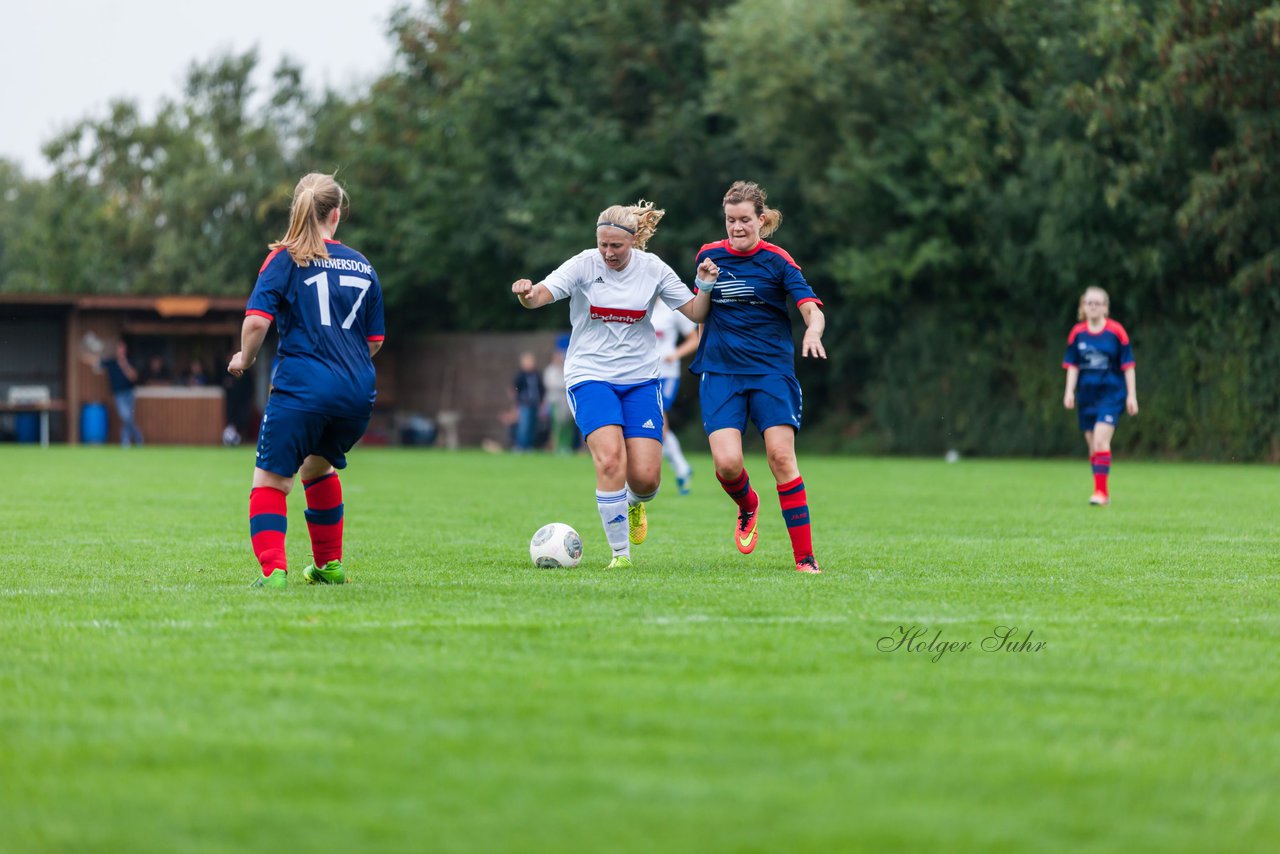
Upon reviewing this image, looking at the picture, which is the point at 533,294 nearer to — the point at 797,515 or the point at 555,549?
the point at 555,549

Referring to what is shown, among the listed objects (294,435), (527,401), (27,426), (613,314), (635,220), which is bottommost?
(27,426)

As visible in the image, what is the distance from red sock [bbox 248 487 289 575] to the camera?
7.51m

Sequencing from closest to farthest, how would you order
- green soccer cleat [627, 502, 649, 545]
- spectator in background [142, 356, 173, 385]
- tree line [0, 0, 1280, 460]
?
green soccer cleat [627, 502, 649, 545] < tree line [0, 0, 1280, 460] < spectator in background [142, 356, 173, 385]

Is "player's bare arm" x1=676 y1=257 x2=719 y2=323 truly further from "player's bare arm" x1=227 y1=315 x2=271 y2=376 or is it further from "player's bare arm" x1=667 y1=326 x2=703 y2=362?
"player's bare arm" x1=667 y1=326 x2=703 y2=362

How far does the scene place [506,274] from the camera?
39781mm

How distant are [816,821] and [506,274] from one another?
36861 millimetres

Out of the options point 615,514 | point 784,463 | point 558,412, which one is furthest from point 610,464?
point 558,412

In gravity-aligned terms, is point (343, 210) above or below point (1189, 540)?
above

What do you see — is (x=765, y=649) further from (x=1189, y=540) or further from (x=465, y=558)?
(x=1189, y=540)

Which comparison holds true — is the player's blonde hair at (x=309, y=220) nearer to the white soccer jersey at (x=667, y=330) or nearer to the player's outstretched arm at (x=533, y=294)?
the player's outstretched arm at (x=533, y=294)

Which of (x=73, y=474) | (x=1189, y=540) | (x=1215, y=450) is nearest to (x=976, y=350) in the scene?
(x=1215, y=450)

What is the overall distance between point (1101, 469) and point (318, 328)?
32.5 ft

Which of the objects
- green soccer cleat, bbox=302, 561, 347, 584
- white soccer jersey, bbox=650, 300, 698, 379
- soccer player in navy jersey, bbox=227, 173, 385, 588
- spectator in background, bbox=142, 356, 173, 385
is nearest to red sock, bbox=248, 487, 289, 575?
soccer player in navy jersey, bbox=227, 173, 385, 588

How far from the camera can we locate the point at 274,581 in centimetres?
748
